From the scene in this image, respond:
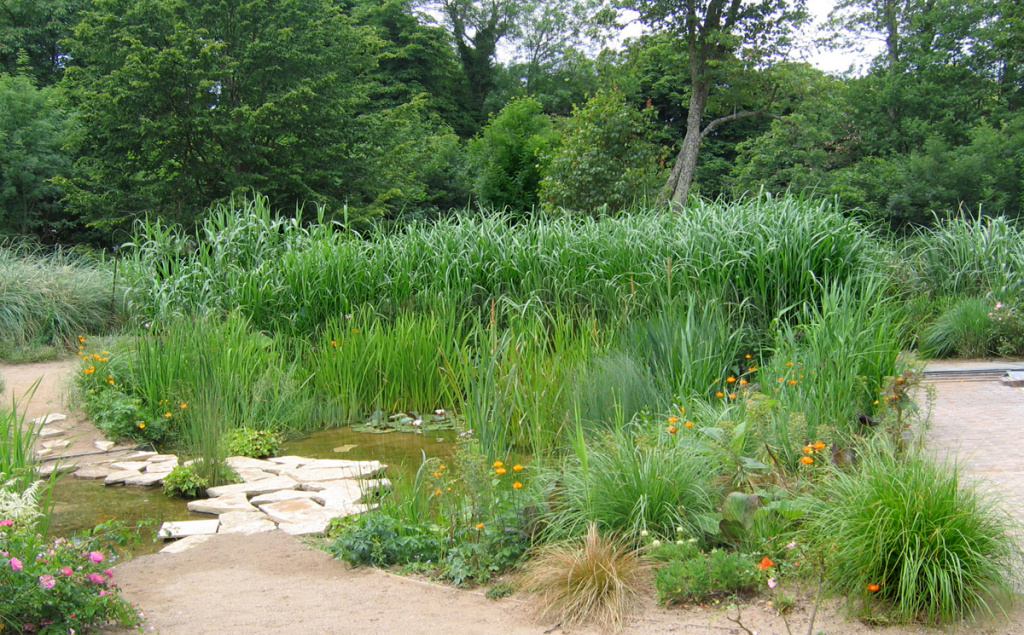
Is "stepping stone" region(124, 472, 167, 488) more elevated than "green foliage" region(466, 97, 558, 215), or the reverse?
"green foliage" region(466, 97, 558, 215)

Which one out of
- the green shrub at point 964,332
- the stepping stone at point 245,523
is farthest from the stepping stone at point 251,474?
the green shrub at point 964,332

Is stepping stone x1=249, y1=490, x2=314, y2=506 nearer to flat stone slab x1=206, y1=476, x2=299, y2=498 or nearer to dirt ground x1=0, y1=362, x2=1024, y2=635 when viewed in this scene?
flat stone slab x1=206, y1=476, x2=299, y2=498

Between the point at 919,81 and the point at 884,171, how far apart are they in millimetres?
4446

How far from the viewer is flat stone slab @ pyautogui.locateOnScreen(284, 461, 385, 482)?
5.21m

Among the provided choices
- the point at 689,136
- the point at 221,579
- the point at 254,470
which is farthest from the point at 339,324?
the point at 689,136

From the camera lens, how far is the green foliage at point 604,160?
15.3 m

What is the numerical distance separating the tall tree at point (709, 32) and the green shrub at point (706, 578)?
48.7ft

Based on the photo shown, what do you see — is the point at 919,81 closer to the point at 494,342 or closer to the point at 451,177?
the point at 451,177

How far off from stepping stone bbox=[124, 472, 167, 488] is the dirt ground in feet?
5.28

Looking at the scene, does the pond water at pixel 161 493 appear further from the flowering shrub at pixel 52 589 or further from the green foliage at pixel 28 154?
the green foliage at pixel 28 154

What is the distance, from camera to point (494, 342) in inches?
178

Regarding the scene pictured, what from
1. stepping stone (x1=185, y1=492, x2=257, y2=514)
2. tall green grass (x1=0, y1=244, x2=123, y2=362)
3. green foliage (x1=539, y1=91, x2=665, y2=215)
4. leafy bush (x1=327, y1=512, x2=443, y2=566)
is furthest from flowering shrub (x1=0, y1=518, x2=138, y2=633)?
green foliage (x1=539, y1=91, x2=665, y2=215)

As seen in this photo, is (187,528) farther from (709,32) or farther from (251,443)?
(709,32)

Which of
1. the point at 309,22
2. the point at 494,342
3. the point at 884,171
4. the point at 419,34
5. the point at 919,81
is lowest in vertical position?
the point at 494,342
